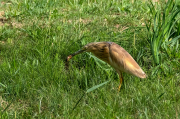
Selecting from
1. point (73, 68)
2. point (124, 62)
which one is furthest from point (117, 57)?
point (73, 68)

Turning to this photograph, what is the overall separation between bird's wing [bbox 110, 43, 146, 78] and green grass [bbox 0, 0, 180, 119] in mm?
239

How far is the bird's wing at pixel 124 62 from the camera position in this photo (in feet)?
10.2

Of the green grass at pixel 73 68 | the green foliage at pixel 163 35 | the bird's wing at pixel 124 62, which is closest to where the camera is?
the green grass at pixel 73 68

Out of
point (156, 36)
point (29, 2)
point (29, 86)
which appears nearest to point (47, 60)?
point (29, 86)

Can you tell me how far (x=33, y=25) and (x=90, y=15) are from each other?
1026 millimetres

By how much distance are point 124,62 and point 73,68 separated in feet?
2.67

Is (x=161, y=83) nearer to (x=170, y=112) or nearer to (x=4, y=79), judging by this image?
(x=170, y=112)

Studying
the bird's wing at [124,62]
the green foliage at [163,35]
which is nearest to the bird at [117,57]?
the bird's wing at [124,62]

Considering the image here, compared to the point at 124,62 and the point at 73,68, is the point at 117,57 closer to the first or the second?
the point at 124,62

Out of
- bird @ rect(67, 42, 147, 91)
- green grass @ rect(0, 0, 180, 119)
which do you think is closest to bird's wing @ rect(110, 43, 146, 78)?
bird @ rect(67, 42, 147, 91)

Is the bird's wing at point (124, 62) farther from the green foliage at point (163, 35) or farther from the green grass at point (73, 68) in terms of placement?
the green foliage at point (163, 35)

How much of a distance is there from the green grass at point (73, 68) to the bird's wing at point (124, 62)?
0.78ft

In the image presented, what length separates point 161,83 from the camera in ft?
11.3

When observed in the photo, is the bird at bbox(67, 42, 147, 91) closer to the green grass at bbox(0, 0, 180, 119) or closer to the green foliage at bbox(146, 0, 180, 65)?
the green grass at bbox(0, 0, 180, 119)
